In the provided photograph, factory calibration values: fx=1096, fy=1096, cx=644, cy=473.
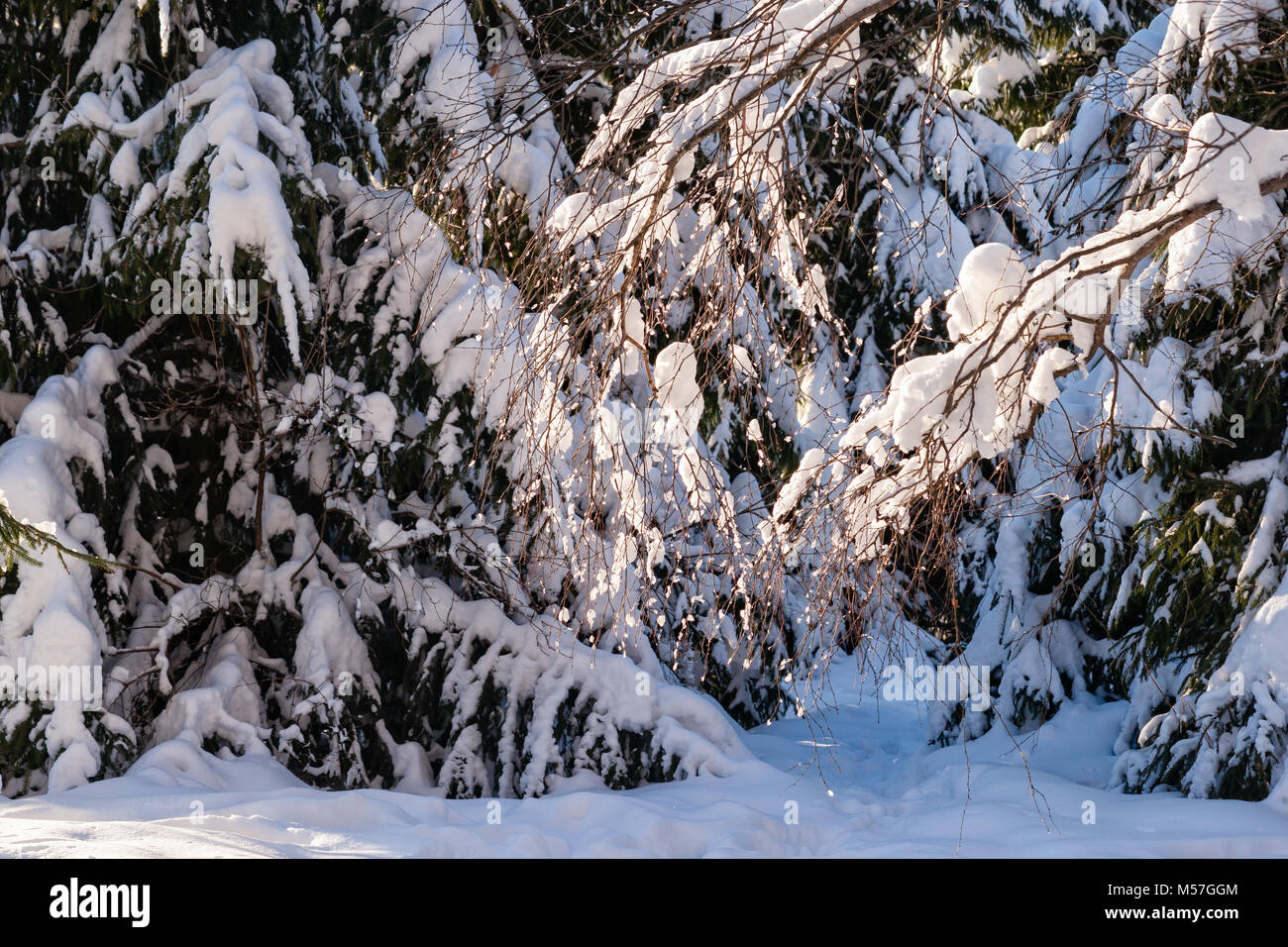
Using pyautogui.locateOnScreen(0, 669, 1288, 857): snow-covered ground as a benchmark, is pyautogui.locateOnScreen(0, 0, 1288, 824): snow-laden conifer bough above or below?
above

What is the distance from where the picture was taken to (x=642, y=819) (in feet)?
16.1

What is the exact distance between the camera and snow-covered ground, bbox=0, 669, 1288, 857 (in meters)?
4.16

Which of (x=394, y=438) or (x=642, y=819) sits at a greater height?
(x=394, y=438)

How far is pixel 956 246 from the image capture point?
25.4 feet

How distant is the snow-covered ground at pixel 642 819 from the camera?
13.6ft

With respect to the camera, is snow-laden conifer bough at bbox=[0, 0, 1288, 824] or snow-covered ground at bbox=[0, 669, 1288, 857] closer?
snow-covered ground at bbox=[0, 669, 1288, 857]

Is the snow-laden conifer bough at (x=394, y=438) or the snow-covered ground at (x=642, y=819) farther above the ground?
the snow-laden conifer bough at (x=394, y=438)

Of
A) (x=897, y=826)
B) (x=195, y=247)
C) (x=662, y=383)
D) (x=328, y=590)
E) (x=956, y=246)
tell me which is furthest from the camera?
(x=956, y=246)

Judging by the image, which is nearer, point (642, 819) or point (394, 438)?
point (642, 819)

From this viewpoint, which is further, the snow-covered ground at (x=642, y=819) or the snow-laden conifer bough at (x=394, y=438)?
the snow-laden conifer bough at (x=394, y=438)

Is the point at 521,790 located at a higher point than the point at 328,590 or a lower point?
lower

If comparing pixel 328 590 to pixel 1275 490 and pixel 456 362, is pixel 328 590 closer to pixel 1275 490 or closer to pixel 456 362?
pixel 456 362
